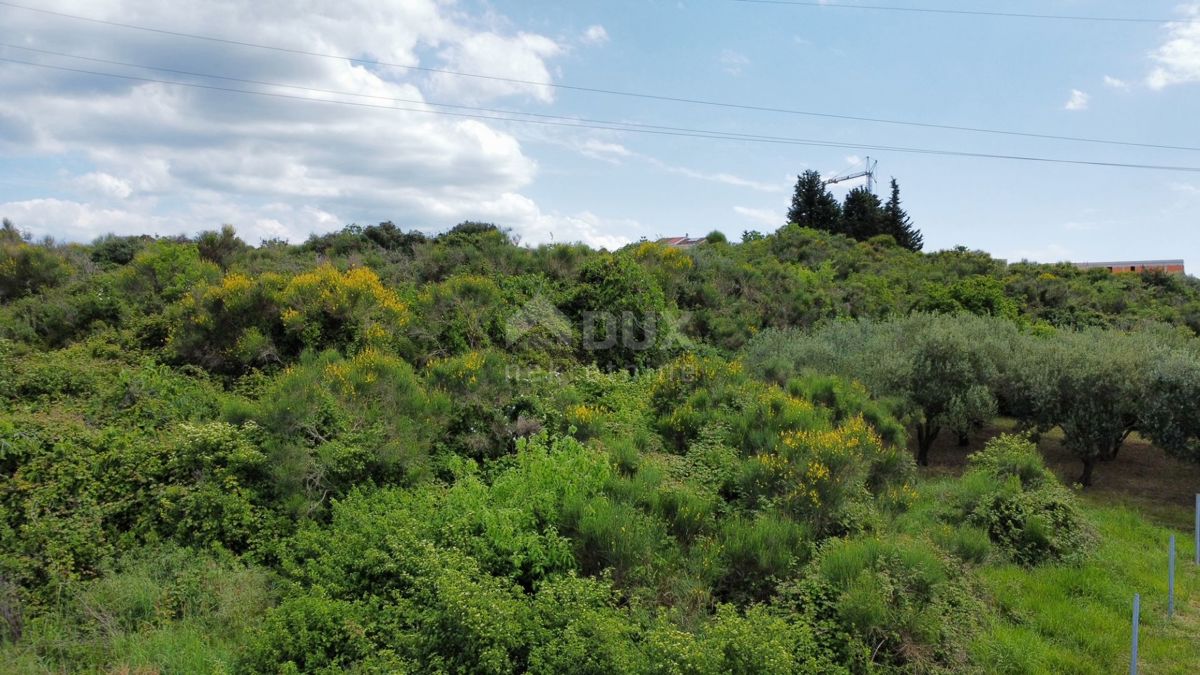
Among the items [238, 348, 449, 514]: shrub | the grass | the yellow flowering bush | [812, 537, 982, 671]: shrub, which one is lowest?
the grass

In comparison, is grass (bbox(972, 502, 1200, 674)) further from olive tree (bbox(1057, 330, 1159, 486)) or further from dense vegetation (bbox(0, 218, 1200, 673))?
olive tree (bbox(1057, 330, 1159, 486))

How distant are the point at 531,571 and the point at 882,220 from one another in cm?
3641

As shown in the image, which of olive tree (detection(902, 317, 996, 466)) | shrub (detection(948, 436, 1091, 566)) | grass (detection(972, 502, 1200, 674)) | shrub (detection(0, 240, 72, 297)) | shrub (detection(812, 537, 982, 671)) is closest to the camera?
shrub (detection(812, 537, 982, 671))

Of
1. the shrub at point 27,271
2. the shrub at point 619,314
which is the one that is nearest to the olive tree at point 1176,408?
the shrub at point 619,314

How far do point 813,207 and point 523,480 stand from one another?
36011mm

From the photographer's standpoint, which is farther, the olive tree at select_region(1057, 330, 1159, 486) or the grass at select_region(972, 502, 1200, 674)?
the olive tree at select_region(1057, 330, 1159, 486)

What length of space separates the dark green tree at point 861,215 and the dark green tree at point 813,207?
0.49 metres

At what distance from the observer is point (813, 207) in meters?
39.2

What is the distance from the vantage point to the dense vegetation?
5441 mm

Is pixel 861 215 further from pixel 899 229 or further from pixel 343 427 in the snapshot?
pixel 343 427

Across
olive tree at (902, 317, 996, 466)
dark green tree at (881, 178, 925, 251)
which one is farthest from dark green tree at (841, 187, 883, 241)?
olive tree at (902, 317, 996, 466)

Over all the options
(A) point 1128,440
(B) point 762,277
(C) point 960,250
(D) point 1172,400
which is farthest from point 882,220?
(D) point 1172,400

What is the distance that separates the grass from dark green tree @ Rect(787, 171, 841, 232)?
31.9 meters

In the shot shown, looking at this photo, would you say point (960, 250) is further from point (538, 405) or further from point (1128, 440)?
point (538, 405)
